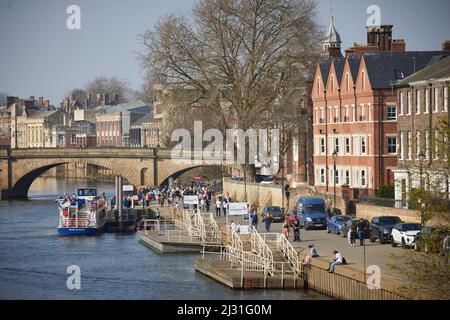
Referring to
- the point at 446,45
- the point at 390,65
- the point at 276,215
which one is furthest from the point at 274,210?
the point at 446,45

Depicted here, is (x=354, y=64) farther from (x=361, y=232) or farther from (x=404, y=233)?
(x=404, y=233)

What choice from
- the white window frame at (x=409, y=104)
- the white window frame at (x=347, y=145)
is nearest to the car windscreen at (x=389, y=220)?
the white window frame at (x=409, y=104)

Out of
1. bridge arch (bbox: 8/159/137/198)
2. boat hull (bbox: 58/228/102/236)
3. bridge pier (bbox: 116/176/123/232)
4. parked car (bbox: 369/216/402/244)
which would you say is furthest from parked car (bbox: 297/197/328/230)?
bridge arch (bbox: 8/159/137/198)

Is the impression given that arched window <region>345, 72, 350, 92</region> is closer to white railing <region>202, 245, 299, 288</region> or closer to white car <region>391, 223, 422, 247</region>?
white railing <region>202, 245, 299, 288</region>

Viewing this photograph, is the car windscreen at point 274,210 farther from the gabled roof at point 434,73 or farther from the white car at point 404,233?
the white car at point 404,233

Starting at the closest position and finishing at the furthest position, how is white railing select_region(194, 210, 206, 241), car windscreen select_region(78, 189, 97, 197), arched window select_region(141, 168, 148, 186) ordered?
white railing select_region(194, 210, 206, 241), car windscreen select_region(78, 189, 97, 197), arched window select_region(141, 168, 148, 186)

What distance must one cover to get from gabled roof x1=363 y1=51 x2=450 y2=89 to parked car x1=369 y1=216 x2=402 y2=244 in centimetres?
2171

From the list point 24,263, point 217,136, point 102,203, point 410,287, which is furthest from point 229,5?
point 410,287

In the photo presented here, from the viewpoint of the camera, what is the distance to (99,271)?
6788 cm

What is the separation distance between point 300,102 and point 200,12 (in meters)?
12.0

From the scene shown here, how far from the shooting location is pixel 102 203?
325 feet

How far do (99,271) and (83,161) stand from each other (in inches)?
3119

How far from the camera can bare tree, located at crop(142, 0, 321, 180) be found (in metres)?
102

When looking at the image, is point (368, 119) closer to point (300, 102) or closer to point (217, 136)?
point (300, 102)
